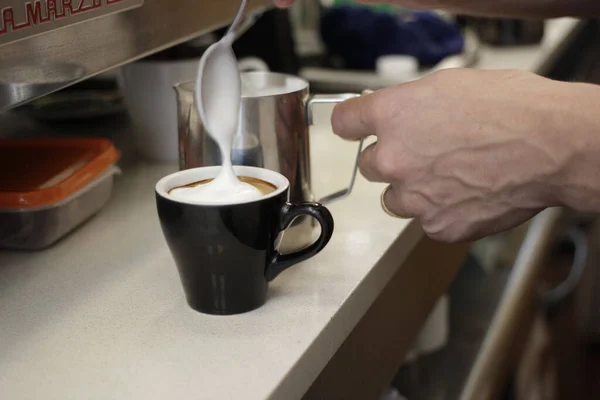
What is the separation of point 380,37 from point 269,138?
824mm

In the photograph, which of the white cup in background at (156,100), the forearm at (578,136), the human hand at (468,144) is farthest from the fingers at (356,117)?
the white cup in background at (156,100)

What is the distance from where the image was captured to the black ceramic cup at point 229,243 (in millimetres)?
458

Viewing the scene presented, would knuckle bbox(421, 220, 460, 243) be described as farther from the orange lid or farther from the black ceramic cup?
the orange lid

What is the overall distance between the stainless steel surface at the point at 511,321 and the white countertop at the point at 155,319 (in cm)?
42

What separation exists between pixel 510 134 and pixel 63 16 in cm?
31

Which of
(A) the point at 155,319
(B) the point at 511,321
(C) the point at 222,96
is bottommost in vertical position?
(B) the point at 511,321

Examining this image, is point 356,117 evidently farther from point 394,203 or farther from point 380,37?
point 380,37

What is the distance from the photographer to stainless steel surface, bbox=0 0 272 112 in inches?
17.8

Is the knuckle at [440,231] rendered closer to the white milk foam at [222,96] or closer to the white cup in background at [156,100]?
the white milk foam at [222,96]

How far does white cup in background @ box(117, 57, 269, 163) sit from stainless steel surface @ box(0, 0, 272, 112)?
0.42ft

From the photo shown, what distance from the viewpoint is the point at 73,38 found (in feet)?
1.66

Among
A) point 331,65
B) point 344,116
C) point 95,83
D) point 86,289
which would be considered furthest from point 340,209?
point 331,65

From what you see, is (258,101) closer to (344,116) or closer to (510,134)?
(344,116)

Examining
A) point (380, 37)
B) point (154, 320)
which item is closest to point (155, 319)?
point (154, 320)
